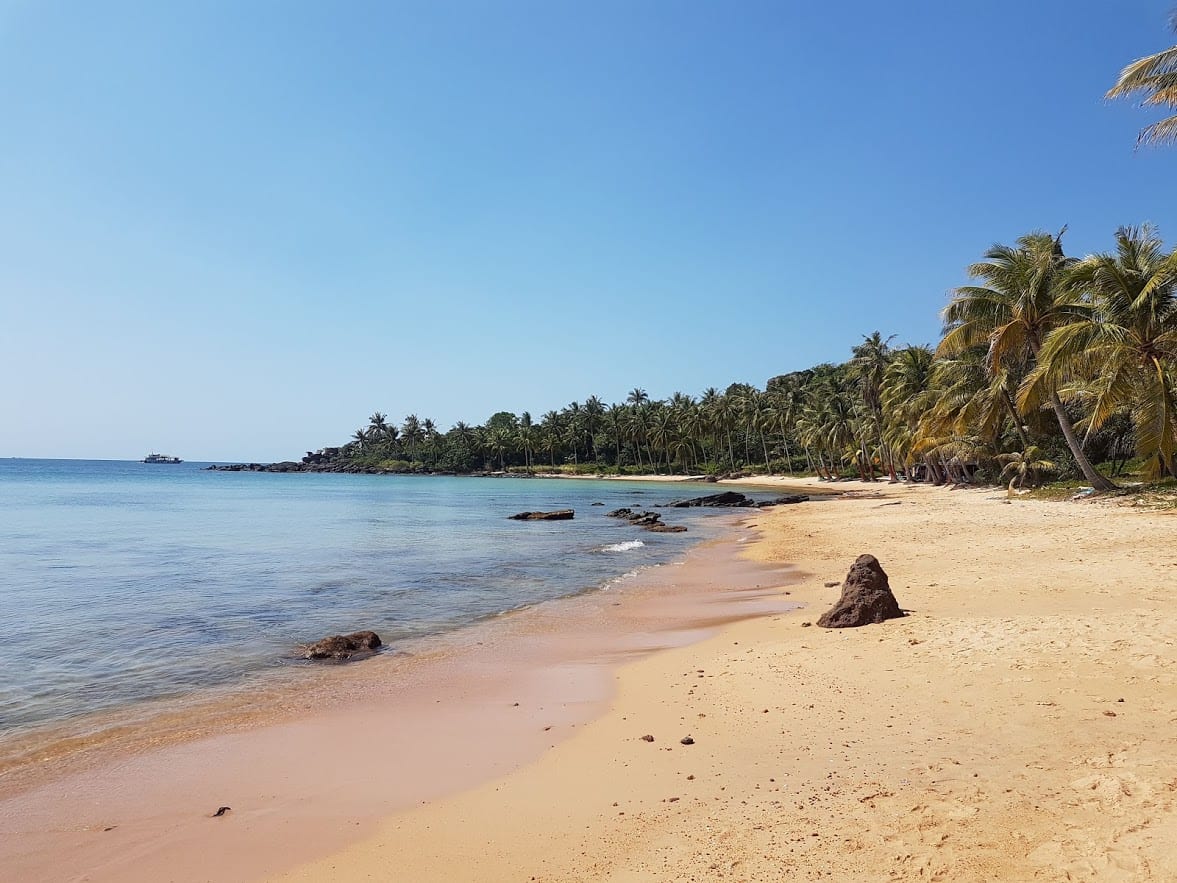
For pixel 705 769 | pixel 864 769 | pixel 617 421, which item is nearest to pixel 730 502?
pixel 705 769

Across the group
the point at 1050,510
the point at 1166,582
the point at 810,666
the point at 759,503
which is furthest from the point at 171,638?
the point at 759,503

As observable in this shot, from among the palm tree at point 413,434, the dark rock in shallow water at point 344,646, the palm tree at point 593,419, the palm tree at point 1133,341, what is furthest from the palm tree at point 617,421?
the dark rock in shallow water at point 344,646

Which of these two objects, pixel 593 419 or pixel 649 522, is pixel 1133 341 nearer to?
pixel 649 522

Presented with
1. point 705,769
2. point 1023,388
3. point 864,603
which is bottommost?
point 705,769

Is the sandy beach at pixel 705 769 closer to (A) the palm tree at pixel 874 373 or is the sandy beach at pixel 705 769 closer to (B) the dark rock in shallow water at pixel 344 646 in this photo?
A: (B) the dark rock in shallow water at pixel 344 646

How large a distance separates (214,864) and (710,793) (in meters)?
3.67

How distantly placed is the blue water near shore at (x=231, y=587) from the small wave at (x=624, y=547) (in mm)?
86

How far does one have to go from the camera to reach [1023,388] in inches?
1090

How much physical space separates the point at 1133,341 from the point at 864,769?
24.5 metres

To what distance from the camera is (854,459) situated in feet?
266

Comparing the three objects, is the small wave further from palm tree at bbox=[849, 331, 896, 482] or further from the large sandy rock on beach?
palm tree at bbox=[849, 331, 896, 482]

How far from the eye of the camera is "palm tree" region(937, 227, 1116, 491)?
94.1ft

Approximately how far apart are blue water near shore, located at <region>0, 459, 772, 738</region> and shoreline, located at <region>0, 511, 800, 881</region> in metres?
2.43

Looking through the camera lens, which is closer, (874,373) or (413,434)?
(874,373)
